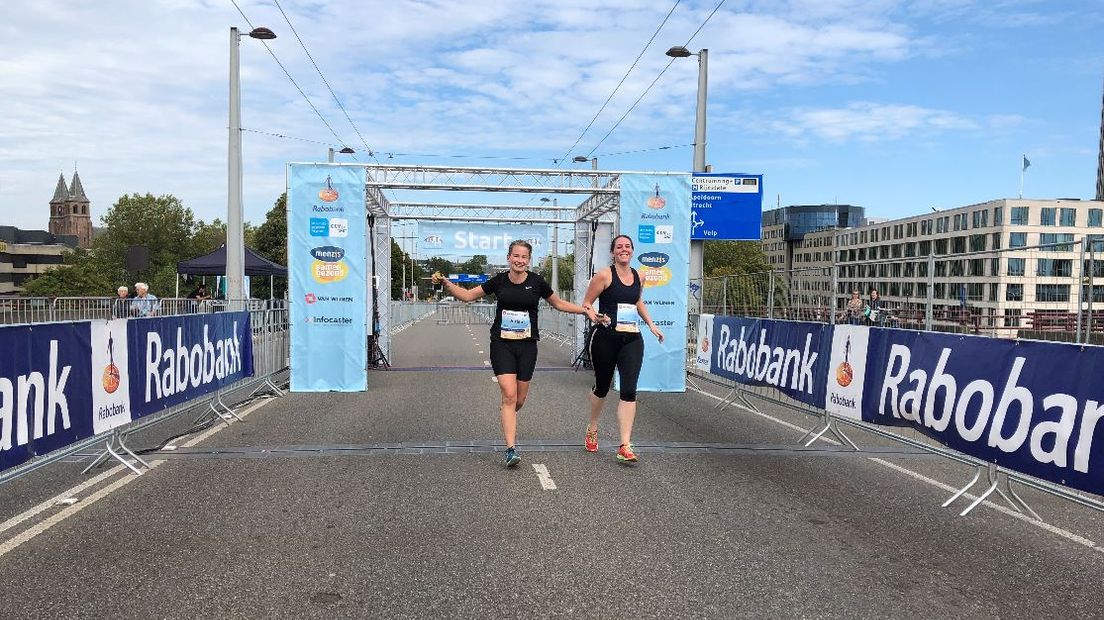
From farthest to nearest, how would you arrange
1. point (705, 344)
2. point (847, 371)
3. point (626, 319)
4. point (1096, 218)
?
point (1096, 218) → point (705, 344) → point (847, 371) → point (626, 319)

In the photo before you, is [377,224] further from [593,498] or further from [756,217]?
[593,498]

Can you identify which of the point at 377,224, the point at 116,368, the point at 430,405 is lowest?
the point at 430,405

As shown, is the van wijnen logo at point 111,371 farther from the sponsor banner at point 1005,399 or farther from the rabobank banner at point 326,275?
the sponsor banner at point 1005,399

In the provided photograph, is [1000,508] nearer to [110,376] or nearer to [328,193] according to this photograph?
[110,376]

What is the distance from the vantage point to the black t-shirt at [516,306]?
7.20 metres

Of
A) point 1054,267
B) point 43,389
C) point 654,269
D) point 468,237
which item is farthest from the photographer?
point 468,237

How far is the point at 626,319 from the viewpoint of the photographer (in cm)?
744

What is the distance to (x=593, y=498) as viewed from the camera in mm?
5969

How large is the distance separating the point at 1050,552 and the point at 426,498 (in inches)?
161

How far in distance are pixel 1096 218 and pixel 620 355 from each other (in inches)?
3773

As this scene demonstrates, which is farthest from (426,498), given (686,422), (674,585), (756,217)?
(756,217)

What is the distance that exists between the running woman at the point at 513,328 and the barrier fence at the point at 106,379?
2869mm

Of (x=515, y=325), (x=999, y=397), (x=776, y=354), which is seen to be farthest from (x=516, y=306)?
(x=776, y=354)

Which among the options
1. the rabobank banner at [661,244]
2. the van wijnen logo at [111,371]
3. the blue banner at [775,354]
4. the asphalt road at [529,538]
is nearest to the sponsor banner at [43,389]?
the van wijnen logo at [111,371]
